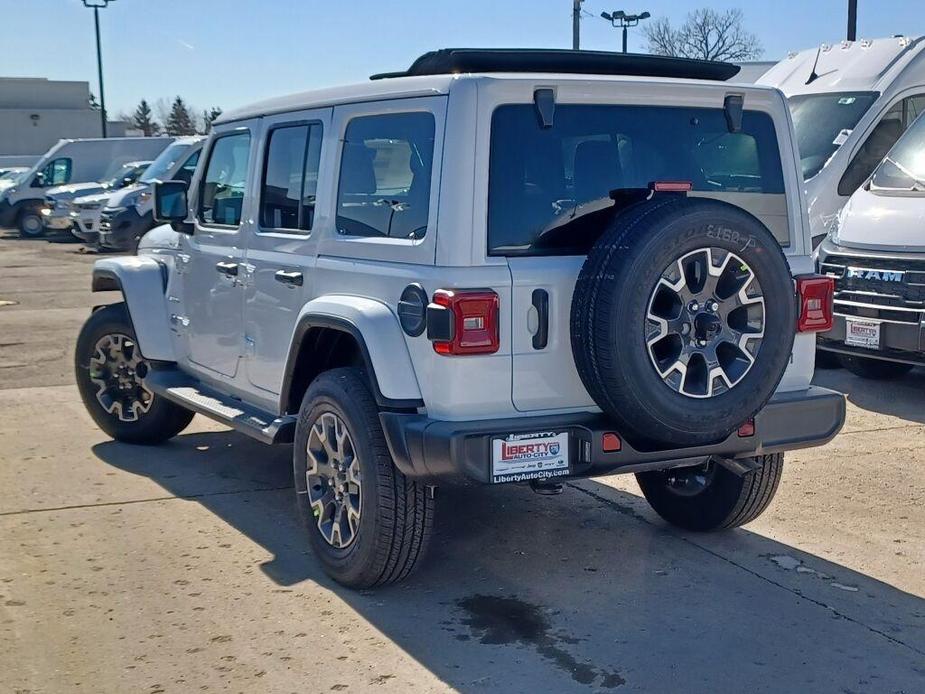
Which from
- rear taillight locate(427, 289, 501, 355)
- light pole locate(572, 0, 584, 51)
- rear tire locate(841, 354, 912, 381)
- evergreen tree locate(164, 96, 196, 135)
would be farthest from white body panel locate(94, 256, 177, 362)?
evergreen tree locate(164, 96, 196, 135)

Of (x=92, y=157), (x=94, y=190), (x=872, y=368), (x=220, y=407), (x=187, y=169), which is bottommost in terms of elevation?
(x=872, y=368)

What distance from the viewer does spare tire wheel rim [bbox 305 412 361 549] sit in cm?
464

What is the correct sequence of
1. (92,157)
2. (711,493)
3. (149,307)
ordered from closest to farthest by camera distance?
(711,493) < (149,307) < (92,157)

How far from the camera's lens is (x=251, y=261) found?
5590 mm

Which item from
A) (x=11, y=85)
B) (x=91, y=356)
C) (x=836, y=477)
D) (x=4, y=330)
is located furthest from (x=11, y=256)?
(x=11, y=85)

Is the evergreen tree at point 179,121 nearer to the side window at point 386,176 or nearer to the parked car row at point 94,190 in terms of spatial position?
the parked car row at point 94,190

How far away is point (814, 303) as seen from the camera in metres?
4.77

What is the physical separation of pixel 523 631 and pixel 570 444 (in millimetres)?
742

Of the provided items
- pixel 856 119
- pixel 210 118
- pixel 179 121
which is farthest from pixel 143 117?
pixel 856 119

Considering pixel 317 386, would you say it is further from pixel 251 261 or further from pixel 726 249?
pixel 726 249

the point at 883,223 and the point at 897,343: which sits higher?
the point at 883,223

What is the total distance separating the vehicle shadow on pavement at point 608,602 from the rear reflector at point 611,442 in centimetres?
69

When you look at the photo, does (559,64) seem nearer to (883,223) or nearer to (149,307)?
(149,307)

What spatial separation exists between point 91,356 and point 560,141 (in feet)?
12.9
